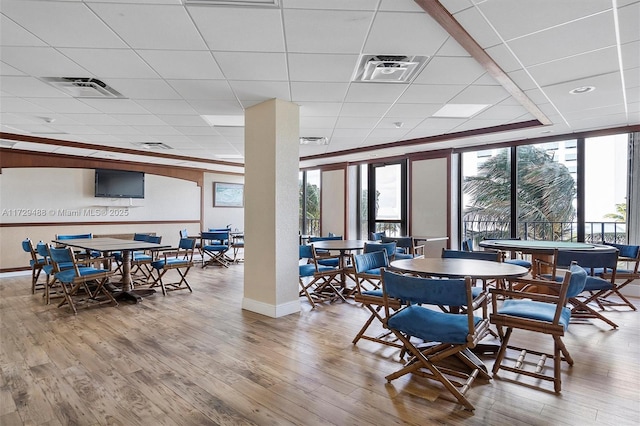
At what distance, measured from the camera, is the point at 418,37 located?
276 centimetres

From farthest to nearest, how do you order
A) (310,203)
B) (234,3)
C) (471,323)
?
1. (310,203)
2. (234,3)
3. (471,323)

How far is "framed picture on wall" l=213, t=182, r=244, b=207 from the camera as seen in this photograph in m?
10.6

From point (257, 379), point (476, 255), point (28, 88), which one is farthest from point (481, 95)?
point (28, 88)

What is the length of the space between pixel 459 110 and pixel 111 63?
4327mm

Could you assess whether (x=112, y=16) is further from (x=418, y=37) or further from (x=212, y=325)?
(x=212, y=325)

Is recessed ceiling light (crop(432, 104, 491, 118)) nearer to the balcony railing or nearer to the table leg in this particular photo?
the balcony railing

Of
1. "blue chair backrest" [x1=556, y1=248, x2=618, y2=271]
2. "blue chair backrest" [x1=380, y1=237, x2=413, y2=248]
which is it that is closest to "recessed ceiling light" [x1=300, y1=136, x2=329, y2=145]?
"blue chair backrest" [x1=380, y1=237, x2=413, y2=248]

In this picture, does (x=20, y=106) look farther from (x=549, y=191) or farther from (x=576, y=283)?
(x=549, y=191)

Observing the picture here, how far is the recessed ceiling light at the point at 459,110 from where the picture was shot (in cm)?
467

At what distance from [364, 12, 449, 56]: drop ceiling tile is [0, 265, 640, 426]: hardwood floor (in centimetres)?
269

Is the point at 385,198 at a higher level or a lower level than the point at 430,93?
lower

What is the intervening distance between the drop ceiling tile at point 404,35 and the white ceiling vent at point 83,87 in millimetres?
2995

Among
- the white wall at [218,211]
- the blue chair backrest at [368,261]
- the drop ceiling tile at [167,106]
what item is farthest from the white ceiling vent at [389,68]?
the white wall at [218,211]

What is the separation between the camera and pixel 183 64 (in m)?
3.30
